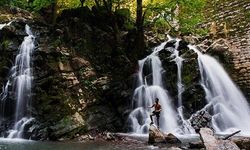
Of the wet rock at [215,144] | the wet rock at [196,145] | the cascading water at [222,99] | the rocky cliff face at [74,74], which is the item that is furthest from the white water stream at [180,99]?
the wet rock at [215,144]

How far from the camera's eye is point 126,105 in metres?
21.1

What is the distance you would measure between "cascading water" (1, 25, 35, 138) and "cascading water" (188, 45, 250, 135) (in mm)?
8898

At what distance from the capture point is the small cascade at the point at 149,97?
66.3 ft

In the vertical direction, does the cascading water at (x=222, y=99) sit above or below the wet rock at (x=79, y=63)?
below

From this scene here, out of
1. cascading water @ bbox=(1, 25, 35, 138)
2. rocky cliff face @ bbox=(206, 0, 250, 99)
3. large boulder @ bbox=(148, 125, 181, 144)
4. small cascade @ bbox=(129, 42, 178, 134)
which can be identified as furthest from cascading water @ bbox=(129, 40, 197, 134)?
cascading water @ bbox=(1, 25, 35, 138)

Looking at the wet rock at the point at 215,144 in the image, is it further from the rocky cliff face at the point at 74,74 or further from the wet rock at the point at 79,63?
the wet rock at the point at 79,63

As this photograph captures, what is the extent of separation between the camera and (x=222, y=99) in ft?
73.4

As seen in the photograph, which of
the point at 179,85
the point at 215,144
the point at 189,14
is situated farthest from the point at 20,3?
the point at 215,144

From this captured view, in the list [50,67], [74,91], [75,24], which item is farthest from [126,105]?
[75,24]

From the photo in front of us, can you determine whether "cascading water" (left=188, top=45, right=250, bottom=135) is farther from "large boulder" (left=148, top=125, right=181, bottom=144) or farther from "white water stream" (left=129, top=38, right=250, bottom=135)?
"large boulder" (left=148, top=125, right=181, bottom=144)

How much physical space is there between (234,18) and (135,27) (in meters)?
6.63

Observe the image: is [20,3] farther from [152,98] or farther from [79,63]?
[152,98]

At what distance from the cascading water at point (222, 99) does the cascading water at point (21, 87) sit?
8.90m

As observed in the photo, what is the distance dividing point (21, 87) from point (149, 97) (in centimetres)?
624
